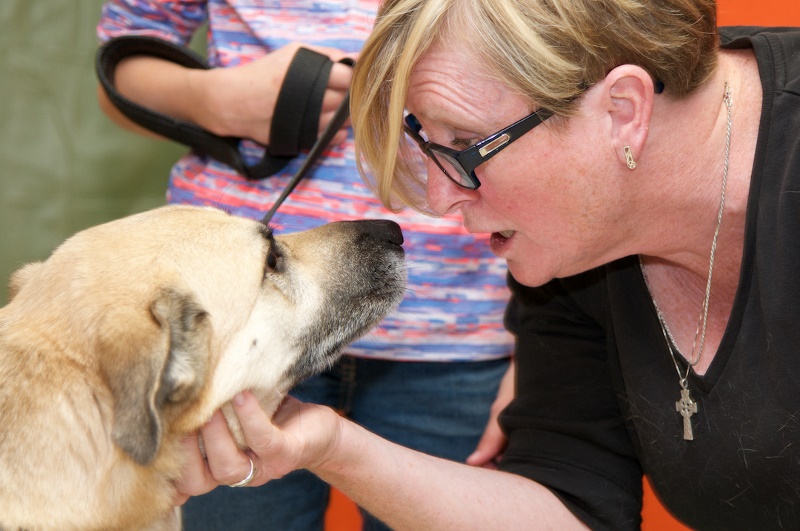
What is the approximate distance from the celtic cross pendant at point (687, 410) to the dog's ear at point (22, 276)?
43.1 inches

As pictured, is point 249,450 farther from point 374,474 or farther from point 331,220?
point 331,220

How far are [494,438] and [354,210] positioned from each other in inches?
22.9

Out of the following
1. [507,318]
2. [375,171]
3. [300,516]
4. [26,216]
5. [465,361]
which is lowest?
[26,216]

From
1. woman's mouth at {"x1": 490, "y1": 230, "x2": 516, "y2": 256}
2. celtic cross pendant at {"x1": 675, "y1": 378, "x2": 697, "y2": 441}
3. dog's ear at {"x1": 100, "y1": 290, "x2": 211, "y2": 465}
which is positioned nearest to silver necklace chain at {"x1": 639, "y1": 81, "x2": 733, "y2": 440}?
celtic cross pendant at {"x1": 675, "y1": 378, "x2": 697, "y2": 441}

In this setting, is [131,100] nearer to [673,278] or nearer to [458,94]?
[458,94]

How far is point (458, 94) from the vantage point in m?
1.22

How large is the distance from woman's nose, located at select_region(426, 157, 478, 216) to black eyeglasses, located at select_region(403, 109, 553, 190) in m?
0.03

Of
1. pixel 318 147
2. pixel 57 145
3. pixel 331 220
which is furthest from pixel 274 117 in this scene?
pixel 57 145

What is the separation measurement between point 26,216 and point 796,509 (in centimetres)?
299

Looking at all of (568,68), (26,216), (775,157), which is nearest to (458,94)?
(568,68)

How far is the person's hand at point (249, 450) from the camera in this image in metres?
1.19

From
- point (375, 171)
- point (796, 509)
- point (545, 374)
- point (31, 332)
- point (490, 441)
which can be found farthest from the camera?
point (490, 441)

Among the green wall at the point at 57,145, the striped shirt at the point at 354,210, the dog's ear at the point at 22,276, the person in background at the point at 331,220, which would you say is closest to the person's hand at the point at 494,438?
the person in background at the point at 331,220

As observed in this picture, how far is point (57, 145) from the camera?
10.6 feet
